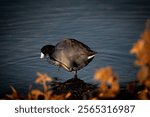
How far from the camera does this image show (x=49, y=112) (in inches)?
89.7

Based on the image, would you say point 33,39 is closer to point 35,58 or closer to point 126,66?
point 35,58

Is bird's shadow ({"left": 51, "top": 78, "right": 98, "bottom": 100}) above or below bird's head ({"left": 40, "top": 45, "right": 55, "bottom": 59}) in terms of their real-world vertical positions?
below

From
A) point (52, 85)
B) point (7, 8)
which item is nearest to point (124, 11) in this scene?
point (7, 8)

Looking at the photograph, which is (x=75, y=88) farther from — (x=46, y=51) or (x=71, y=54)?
(x=46, y=51)

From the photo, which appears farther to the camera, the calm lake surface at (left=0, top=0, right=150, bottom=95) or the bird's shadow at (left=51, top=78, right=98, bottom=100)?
the calm lake surface at (left=0, top=0, right=150, bottom=95)

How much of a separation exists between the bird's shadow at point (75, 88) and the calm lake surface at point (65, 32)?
0.06 m

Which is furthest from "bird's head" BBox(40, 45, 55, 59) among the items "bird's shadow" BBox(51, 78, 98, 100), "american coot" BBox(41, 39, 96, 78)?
"bird's shadow" BBox(51, 78, 98, 100)

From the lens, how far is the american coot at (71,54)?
3.39m

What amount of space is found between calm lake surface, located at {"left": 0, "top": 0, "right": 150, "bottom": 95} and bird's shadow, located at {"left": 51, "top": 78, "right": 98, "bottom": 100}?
6 centimetres

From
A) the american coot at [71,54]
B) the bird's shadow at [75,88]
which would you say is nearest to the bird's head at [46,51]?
the american coot at [71,54]

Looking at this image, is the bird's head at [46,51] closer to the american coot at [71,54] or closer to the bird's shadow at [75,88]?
the american coot at [71,54]

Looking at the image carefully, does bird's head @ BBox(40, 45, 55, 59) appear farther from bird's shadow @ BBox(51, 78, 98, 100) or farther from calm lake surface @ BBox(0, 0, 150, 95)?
bird's shadow @ BBox(51, 78, 98, 100)

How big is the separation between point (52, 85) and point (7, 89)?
37 centimetres

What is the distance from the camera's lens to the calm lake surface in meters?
3.48
